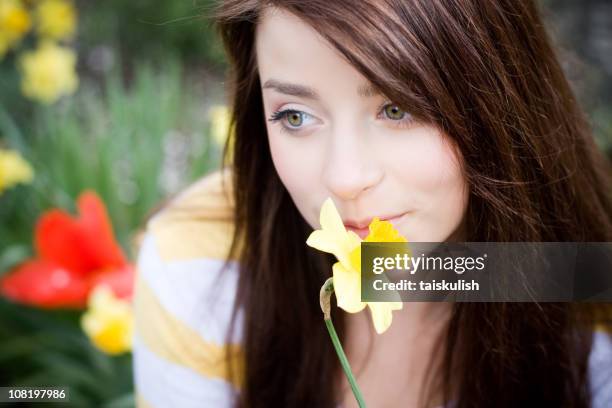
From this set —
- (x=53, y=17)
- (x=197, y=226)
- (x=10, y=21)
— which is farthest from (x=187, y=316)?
(x=53, y=17)

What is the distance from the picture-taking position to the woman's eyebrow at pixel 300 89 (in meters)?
0.68

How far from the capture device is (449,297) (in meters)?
0.79

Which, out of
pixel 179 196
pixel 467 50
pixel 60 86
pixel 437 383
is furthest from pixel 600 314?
pixel 60 86

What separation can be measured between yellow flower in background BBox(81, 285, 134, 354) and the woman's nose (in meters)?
0.75

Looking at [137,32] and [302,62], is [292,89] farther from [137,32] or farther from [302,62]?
[137,32]

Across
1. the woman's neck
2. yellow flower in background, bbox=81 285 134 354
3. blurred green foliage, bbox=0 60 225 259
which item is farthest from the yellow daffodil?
blurred green foliage, bbox=0 60 225 259

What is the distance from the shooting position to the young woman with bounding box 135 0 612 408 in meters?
0.68

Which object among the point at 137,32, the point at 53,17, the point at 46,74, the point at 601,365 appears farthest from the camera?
the point at 137,32

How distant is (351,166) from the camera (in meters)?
0.67

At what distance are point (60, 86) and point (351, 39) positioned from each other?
1.66 m

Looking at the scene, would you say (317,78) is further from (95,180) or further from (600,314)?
(95,180)

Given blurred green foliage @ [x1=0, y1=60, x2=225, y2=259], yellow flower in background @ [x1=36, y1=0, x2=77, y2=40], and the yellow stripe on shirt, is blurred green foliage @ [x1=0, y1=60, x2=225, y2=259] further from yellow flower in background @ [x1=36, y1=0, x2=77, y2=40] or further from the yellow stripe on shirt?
the yellow stripe on shirt

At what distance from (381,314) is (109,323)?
94cm

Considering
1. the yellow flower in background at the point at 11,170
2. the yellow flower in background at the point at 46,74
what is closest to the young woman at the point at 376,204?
the yellow flower in background at the point at 11,170
